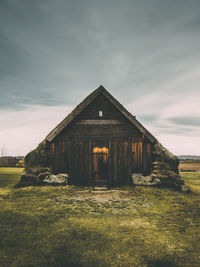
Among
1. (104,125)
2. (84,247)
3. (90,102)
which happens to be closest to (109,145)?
(104,125)

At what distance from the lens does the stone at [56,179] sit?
36.8 feet

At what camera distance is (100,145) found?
12.1 m

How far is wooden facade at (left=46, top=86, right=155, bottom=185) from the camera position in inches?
472

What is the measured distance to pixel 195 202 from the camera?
25.5ft

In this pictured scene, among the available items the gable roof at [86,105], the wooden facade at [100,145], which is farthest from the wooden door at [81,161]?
the gable roof at [86,105]

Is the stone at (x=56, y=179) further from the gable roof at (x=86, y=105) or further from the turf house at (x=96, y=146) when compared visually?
the gable roof at (x=86, y=105)

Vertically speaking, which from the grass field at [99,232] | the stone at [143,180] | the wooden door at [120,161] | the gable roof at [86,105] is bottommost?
the grass field at [99,232]

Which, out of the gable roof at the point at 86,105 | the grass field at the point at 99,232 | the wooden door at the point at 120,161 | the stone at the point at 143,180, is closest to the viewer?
the grass field at the point at 99,232

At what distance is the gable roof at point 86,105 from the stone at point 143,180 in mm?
2403

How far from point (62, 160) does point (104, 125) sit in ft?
12.2

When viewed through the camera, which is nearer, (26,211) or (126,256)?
(126,256)

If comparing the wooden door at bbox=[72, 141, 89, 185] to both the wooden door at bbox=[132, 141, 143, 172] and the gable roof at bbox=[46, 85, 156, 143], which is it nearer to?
the gable roof at bbox=[46, 85, 156, 143]

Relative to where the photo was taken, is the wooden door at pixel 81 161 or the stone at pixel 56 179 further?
the wooden door at pixel 81 161

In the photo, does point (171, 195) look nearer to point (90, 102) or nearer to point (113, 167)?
point (113, 167)
